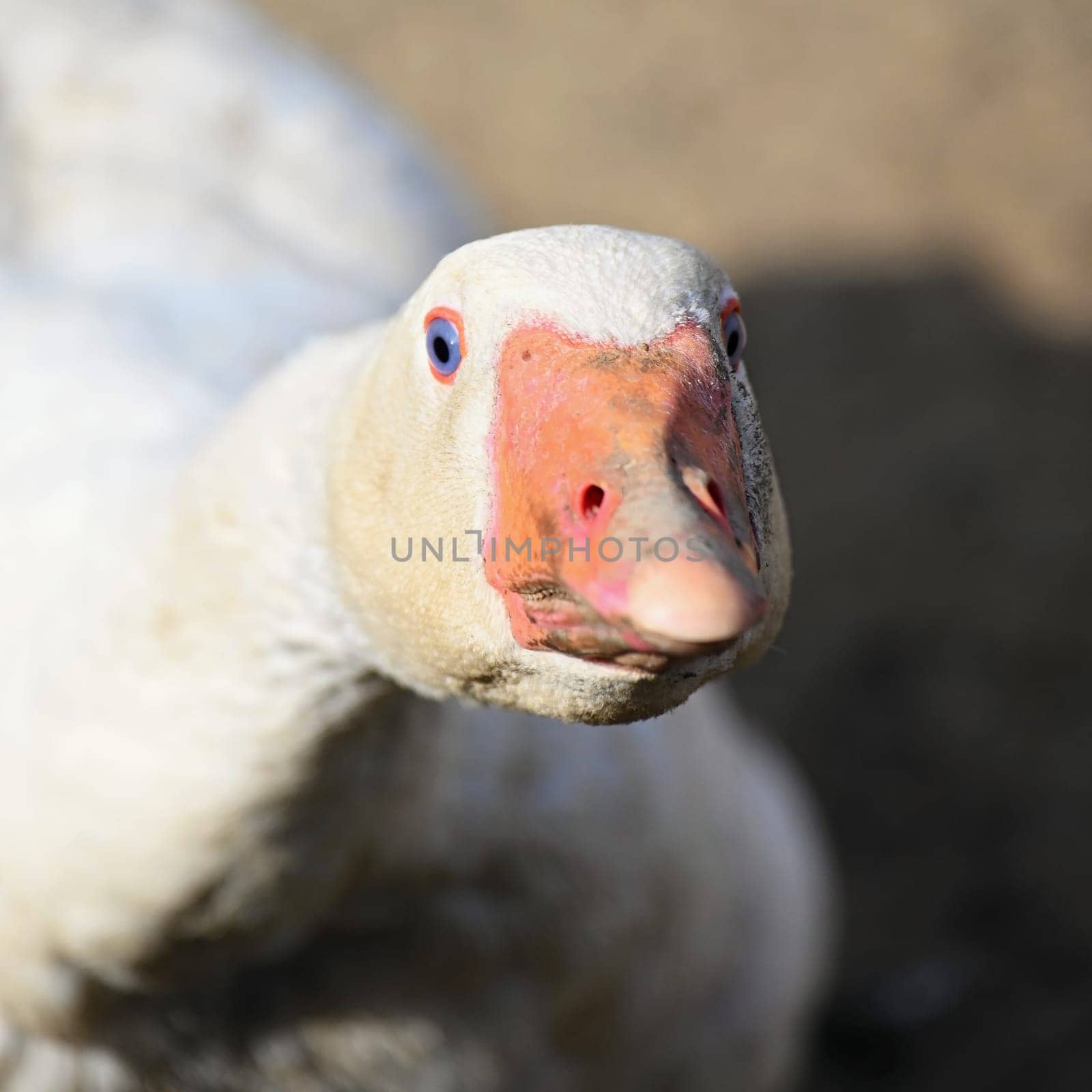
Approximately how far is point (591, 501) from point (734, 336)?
0.29 meters

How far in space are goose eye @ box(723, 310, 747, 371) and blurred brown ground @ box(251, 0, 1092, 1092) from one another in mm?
3284

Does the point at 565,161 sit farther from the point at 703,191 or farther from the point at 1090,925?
the point at 1090,925

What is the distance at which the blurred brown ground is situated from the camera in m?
4.16

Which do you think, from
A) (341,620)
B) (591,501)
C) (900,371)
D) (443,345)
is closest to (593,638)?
(591,501)

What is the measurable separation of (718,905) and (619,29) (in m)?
4.28

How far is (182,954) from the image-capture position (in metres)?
1.64

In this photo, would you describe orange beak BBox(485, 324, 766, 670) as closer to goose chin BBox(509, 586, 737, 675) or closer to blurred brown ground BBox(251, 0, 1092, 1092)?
goose chin BBox(509, 586, 737, 675)

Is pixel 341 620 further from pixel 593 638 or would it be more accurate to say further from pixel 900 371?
pixel 900 371

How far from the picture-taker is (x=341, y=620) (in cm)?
143

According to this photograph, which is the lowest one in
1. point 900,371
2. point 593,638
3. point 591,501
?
point 593,638

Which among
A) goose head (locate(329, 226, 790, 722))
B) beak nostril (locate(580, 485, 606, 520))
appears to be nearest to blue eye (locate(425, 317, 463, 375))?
goose head (locate(329, 226, 790, 722))

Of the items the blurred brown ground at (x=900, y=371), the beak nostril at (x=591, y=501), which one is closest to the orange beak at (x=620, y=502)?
the beak nostril at (x=591, y=501)

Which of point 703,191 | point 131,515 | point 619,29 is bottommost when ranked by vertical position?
point 131,515

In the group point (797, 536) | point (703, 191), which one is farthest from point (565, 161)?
point (797, 536)
